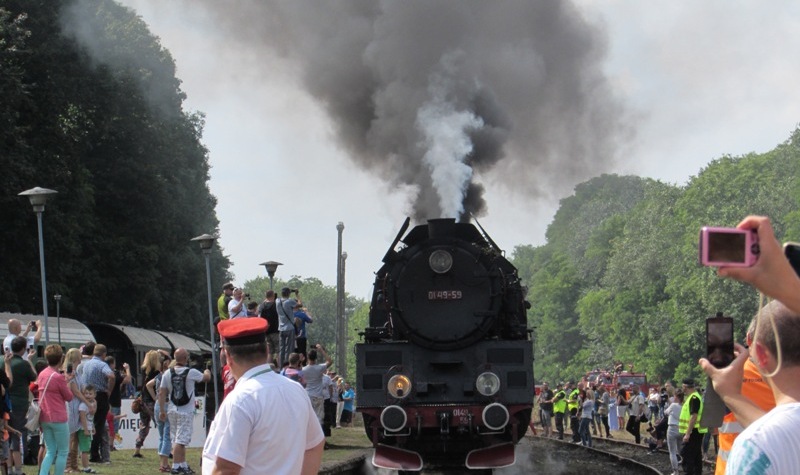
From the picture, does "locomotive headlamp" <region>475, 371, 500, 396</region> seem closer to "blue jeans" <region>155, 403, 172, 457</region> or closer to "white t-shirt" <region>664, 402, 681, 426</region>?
"blue jeans" <region>155, 403, 172, 457</region>

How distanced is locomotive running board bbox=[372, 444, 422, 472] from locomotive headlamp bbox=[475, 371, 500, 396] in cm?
109

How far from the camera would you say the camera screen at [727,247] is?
2.71 m

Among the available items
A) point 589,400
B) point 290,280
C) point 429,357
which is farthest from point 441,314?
point 290,280

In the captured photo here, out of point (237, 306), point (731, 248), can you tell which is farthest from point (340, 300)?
point (731, 248)

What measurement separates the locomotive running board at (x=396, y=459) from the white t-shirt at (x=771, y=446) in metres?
11.3

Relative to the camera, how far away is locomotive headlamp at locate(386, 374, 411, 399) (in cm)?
1423

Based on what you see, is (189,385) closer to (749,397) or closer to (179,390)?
(179,390)

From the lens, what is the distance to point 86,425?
44.0ft

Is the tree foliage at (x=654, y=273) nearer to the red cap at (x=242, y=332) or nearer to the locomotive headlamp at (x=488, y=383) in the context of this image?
the locomotive headlamp at (x=488, y=383)

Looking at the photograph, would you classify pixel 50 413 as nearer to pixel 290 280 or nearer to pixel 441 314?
pixel 441 314

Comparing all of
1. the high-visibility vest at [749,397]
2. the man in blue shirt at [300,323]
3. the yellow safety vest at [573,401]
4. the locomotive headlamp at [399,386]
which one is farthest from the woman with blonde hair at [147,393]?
the yellow safety vest at [573,401]

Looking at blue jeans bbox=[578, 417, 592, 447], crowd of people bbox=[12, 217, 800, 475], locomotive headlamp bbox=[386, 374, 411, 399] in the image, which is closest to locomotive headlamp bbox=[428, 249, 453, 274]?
locomotive headlamp bbox=[386, 374, 411, 399]

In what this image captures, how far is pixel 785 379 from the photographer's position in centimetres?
306

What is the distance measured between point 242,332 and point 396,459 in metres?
9.78
